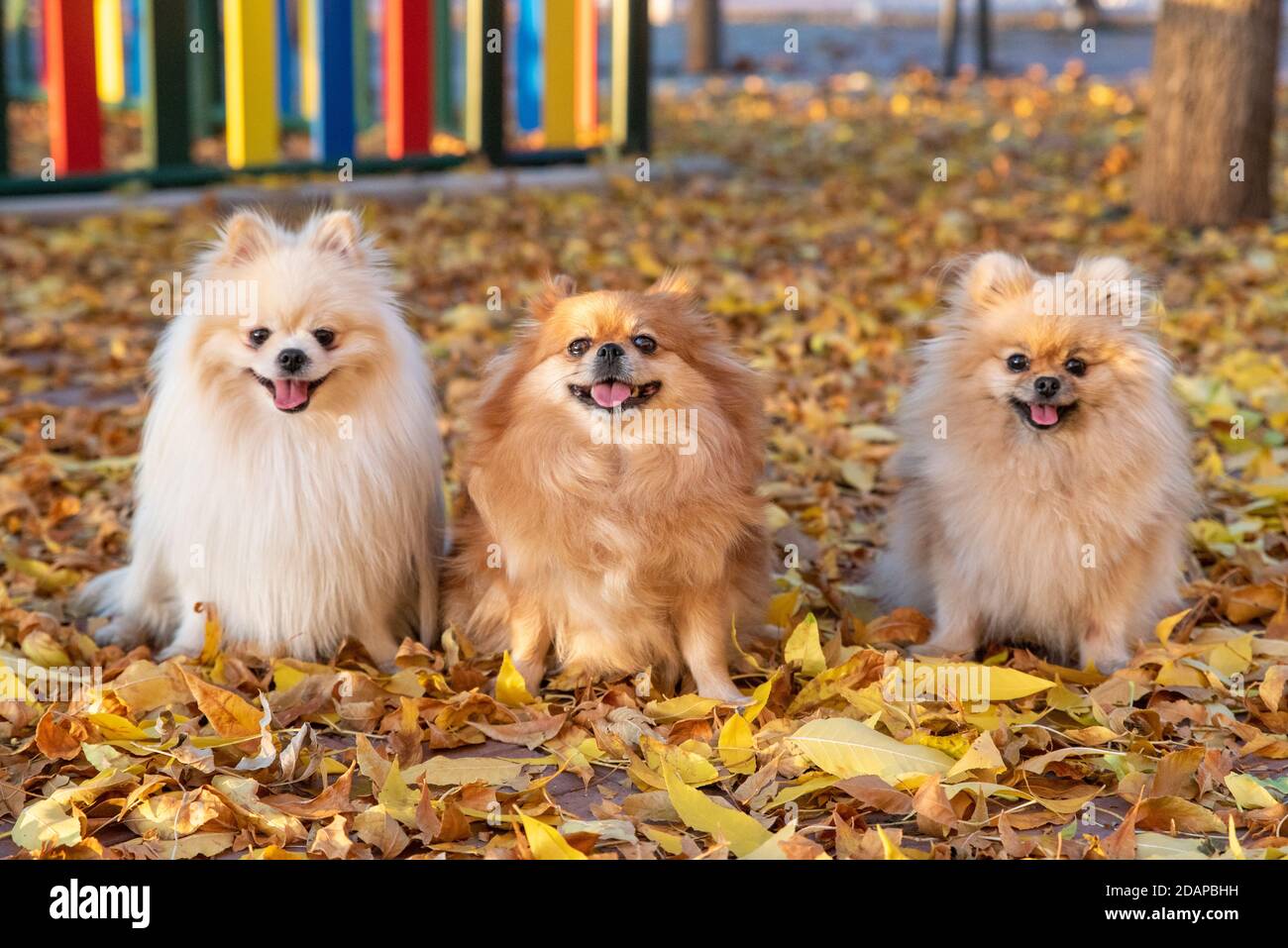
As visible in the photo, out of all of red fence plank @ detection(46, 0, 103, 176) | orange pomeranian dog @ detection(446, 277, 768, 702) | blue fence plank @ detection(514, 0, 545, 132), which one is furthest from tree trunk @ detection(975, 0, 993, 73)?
orange pomeranian dog @ detection(446, 277, 768, 702)

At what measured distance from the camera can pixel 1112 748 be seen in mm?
3525

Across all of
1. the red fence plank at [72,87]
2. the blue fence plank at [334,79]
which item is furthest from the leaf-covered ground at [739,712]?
the blue fence plank at [334,79]

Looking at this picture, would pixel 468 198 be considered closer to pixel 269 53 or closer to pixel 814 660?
pixel 269 53

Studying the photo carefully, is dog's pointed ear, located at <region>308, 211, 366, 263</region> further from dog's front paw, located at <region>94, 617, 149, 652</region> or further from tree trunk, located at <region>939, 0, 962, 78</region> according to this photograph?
tree trunk, located at <region>939, 0, 962, 78</region>

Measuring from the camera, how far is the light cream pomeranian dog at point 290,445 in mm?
3820

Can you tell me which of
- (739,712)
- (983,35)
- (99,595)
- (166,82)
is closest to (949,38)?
(983,35)

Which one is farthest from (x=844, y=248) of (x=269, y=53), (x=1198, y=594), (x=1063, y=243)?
(x=1198, y=594)

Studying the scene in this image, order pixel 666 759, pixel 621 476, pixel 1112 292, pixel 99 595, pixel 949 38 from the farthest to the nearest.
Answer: pixel 949 38, pixel 99 595, pixel 1112 292, pixel 621 476, pixel 666 759

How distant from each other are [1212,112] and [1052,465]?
18.2 feet

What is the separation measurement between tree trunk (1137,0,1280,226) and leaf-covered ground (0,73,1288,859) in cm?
106

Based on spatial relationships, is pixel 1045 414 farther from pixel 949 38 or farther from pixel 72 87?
pixel 949 38

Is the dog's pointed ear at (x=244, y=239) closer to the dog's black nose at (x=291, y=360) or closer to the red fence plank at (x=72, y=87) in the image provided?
the dog's black nose at (x=291, y=360)

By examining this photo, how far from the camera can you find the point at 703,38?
1995 cm

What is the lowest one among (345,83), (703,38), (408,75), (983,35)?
(345,83)
